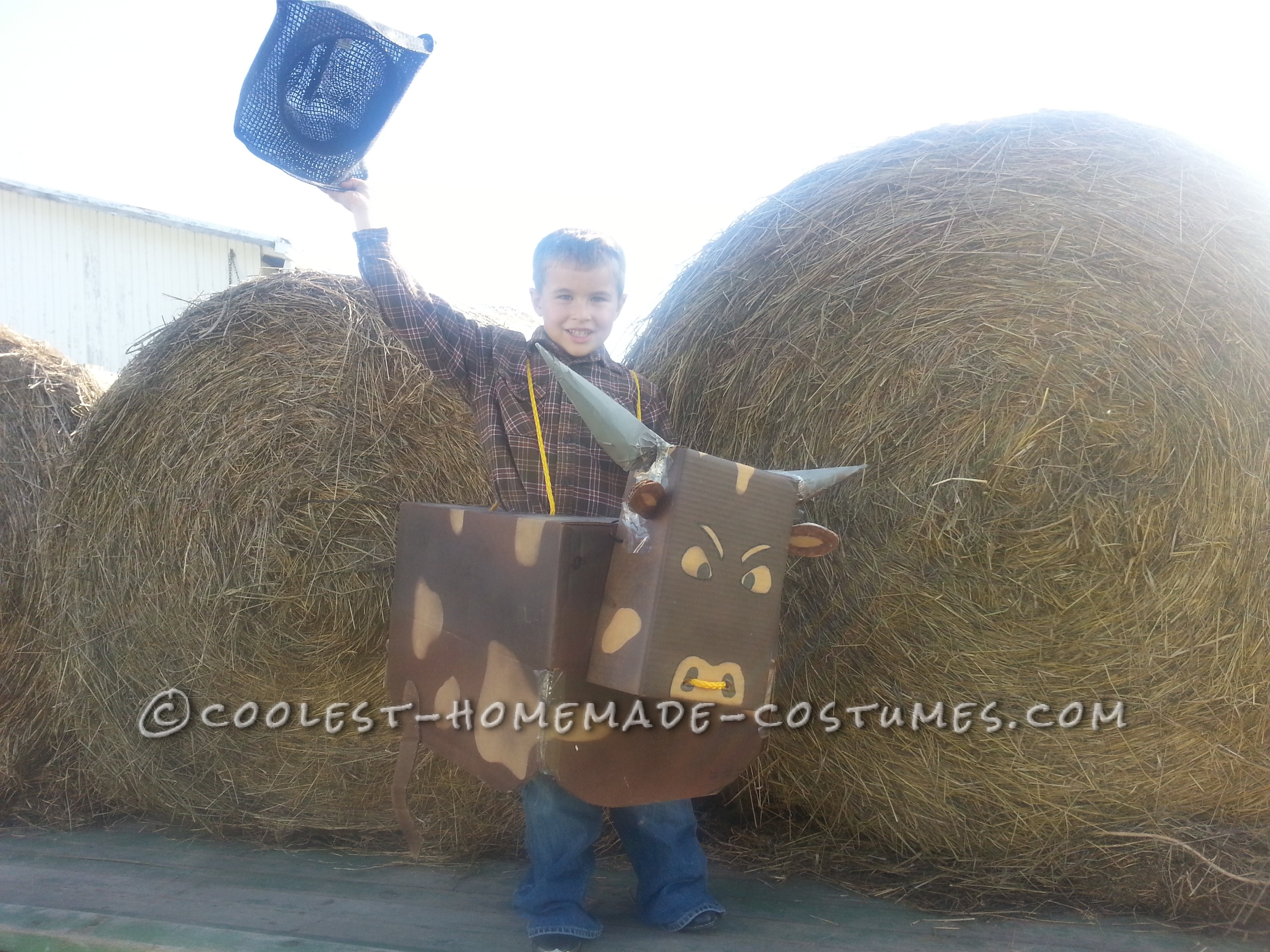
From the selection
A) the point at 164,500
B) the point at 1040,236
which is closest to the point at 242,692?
the point at 164,500

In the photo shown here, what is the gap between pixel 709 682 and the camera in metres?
1.38

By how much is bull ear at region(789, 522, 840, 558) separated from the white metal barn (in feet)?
31.4

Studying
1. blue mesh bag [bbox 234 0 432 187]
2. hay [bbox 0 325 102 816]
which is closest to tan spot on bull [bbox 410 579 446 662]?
blue mesh bag [bbox 234 0 432 187]

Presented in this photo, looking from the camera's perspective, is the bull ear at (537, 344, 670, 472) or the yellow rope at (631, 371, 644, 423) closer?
the bull ear at (537, 344, 670, 472)

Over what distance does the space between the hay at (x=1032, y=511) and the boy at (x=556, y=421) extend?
1.16 feet

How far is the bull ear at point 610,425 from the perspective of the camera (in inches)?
53.8

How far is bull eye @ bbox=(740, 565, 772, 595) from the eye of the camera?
4.64 feet

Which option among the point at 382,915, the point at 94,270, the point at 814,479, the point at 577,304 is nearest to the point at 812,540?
the point at 814,479

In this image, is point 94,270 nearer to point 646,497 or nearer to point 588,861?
point 588,861

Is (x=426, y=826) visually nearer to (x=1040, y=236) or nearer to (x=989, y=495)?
(x=989, y=495)

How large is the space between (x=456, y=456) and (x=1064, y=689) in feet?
4.54

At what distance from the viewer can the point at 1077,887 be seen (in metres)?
1.81

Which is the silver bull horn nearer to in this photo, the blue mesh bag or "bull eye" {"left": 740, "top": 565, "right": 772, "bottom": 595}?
"bull eye" {"left": 740, "top": 565, "right": 772, "bottom": 595}

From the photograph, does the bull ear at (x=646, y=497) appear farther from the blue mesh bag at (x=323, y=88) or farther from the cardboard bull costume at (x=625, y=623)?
the blue mesh bag at (x=323, y=88)
